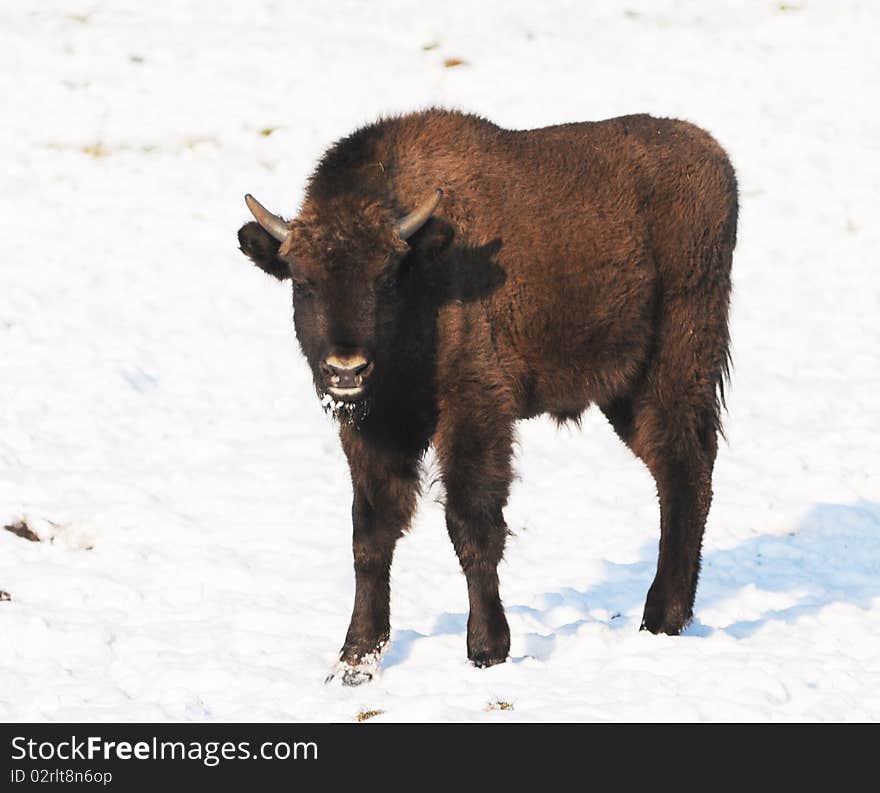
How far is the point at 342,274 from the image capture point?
286 inches

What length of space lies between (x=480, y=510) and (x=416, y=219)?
162 centimetres

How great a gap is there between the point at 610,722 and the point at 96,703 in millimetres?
2620

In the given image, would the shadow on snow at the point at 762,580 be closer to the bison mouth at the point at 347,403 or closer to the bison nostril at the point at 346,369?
Result: the bison mouth at the point at 347,403

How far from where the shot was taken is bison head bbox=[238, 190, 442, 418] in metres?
7.14

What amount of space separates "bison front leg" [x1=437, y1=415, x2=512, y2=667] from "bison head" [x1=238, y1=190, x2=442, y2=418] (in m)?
0.58

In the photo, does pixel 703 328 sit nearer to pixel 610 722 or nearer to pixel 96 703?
pixel 610 722

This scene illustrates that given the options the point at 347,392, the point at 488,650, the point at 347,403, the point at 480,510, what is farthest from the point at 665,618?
the point at 347,392

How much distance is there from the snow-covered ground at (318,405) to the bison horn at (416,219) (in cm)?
232

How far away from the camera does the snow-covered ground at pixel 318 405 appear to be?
7668mm

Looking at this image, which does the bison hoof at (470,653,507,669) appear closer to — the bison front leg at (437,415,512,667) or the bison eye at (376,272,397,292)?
the bison front leg at (437,415,512,667)

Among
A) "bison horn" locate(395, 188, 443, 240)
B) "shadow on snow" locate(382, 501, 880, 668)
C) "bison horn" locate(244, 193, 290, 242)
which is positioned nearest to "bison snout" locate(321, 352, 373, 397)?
"bison horn" locate(395, 188, 443, 240)

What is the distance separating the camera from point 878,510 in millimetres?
11539
